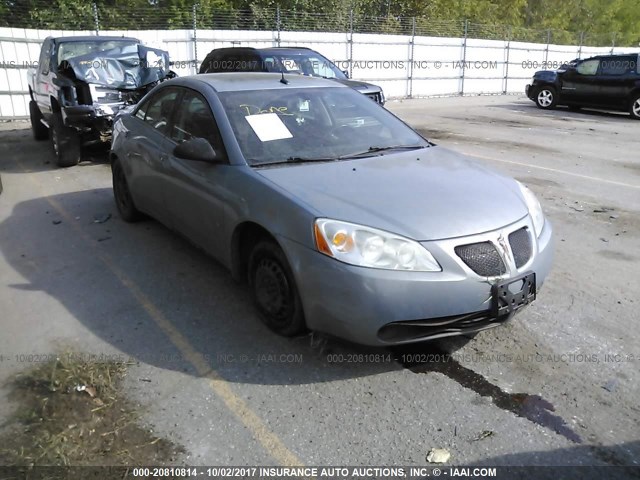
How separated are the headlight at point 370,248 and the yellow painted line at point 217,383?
3.14 ft

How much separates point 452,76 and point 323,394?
22557mm

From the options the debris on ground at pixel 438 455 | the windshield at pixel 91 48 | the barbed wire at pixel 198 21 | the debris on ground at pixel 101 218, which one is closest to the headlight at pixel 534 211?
the debris on ground at pixel 438 455

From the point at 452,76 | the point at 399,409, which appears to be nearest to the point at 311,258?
the point at 399,409

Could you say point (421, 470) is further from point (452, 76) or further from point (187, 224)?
point (452, 76)

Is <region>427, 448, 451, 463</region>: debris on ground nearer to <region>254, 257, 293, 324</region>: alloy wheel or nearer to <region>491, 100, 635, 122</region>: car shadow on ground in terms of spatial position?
<region>254, 257, 293, 324</region>: alloy wheel

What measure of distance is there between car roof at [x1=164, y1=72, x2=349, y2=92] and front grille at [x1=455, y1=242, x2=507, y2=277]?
7.29 ft

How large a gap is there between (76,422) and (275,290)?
1.34 metres

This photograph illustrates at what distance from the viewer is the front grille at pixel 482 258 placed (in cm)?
311

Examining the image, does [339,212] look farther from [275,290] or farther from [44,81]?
[44,81]

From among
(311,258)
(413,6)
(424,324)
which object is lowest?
(424,324)

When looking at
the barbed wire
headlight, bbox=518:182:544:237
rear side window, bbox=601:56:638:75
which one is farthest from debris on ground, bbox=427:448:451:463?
rear side window, bbox=601:56:638:75

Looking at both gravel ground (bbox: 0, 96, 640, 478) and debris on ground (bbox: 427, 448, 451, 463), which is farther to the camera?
gravel ground (bbox: 0, 96, 640, 478)

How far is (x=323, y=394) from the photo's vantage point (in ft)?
10.5

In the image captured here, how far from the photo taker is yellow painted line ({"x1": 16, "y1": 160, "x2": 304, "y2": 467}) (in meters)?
2.77
